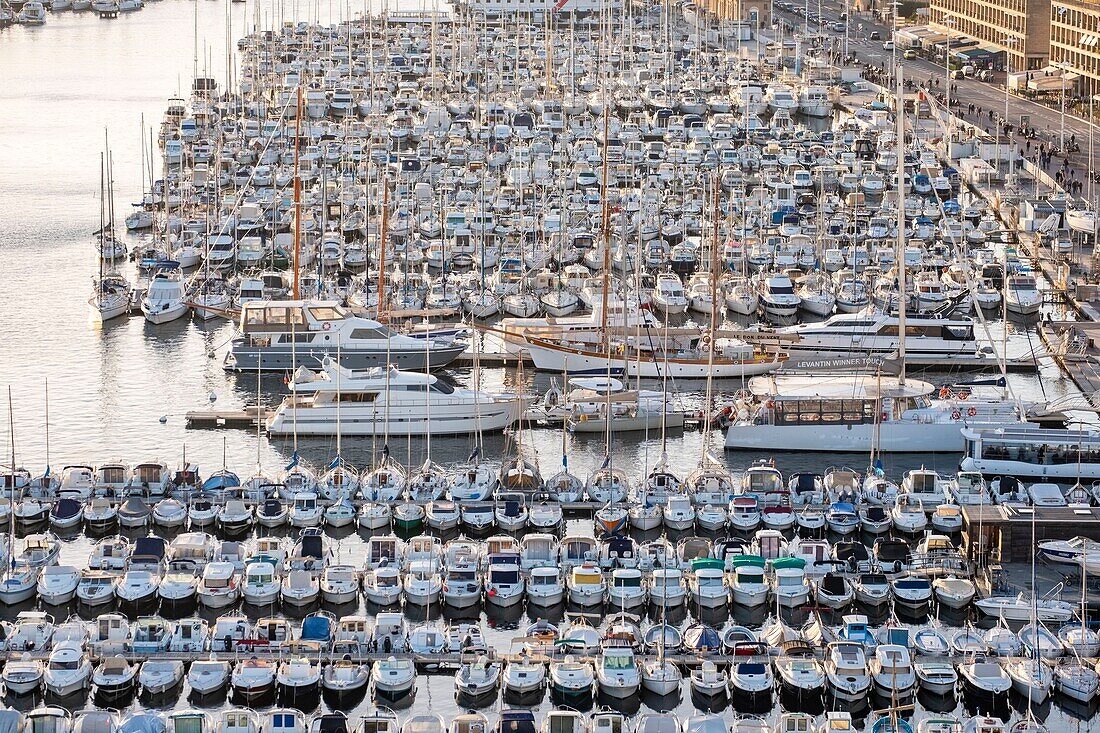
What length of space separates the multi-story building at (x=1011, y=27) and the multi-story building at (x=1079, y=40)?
238cm

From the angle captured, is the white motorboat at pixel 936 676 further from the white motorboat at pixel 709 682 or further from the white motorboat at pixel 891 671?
the white motorboat at pixel 709 682

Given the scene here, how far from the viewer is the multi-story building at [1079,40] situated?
90.7 metres

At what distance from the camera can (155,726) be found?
32.4 meters

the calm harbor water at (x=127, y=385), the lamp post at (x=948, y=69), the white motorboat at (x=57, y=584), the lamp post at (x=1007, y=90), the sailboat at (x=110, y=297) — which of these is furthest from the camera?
the lamp post at (x=948, y=69)

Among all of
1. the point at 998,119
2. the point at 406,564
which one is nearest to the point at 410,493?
the point at 406,564

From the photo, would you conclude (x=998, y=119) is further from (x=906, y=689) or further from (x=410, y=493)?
(x=906, y=689)

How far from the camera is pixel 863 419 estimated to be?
1870 inches

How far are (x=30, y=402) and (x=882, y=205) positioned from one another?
29.6 m

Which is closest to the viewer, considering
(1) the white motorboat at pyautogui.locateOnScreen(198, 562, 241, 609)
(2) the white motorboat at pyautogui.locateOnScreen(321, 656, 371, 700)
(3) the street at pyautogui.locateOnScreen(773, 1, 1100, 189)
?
(2) the white motorboat at pyautogui.locateOnScreen(321, 656, 371, 700)

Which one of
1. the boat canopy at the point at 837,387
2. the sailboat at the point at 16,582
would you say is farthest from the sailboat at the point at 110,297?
the sailboat at the point at 16,582

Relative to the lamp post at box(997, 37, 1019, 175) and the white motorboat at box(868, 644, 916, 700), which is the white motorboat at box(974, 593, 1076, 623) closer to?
the white motorboat at box(868, 644, 916, 700)

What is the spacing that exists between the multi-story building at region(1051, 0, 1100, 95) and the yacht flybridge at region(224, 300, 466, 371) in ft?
151

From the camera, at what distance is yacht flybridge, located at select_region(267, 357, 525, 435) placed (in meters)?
47.7

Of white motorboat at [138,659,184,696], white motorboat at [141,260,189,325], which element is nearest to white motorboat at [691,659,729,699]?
white motorboat at [138,659,184,696]
